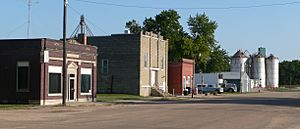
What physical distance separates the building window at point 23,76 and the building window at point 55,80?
1.76m

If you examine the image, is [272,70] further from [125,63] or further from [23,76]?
[23,76]

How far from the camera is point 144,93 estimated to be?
213 feet

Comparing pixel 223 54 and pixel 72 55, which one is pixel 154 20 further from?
pixel 72 55

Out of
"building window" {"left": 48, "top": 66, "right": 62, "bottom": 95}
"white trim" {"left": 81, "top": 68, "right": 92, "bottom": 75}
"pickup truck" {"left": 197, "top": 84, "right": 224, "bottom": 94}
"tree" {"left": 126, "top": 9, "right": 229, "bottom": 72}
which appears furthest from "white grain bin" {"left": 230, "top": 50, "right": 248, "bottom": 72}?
"building window" {"left": 48, "top": 66, "right": 62, "bottom": 95}

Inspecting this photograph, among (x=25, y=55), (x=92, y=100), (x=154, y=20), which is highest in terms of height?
(x=154, y=20)

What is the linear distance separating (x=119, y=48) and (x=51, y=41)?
2390 cm

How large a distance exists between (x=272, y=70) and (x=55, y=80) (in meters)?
139

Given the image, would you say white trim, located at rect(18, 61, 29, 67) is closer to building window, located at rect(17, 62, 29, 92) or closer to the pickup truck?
building window, located at rect(17, 62, 29, 92)

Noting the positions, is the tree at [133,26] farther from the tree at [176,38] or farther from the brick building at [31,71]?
the brick building at [31,71]

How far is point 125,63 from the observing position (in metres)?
64.4

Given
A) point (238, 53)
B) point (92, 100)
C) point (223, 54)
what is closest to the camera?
point (92, 100)

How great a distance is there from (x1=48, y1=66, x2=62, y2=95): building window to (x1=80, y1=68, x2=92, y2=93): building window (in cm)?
394

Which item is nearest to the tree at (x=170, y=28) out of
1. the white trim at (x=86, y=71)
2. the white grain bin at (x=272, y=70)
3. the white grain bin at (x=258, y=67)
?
the white trim at (x=86, y=71)

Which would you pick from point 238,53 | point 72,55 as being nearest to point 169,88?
point 72,55
